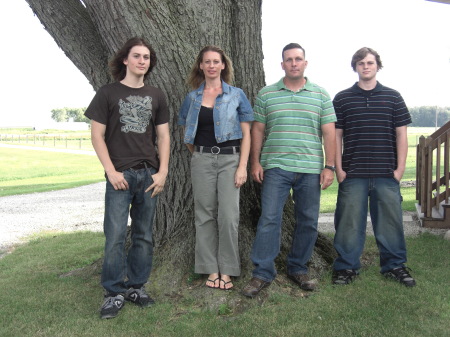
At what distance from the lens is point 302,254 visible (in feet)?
14.2

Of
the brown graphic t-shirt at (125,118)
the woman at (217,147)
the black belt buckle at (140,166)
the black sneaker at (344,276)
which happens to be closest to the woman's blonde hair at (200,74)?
the woman at (217,147)

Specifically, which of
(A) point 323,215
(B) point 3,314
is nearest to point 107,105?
(B) point 3,314

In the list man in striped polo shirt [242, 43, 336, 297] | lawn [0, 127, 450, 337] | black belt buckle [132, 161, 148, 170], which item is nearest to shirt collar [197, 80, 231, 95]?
man in striped polo shirt [242, 43, 336, 297]

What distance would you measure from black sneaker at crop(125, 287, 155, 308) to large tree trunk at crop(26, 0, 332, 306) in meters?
0.24

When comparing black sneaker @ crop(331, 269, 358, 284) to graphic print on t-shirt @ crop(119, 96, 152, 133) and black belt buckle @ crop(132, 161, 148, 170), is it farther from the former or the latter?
graphic print on t-shirt @ crop(119, 96, 152, 133)

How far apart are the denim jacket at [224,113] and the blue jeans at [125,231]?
482 mm

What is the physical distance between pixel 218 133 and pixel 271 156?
0.50m

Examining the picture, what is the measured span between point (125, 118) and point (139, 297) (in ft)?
4.61

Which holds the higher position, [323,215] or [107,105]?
[107,105]

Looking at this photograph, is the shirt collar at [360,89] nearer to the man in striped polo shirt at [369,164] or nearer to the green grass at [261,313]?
the man in striped polo shirt at [369,164]

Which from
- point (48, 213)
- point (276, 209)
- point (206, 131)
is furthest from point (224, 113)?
point (48, 213)

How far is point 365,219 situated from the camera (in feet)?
→ 14.8

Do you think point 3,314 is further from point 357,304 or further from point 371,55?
point 371,55

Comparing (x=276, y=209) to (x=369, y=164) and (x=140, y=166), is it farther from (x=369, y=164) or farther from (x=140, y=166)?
(x=140, y=166)
